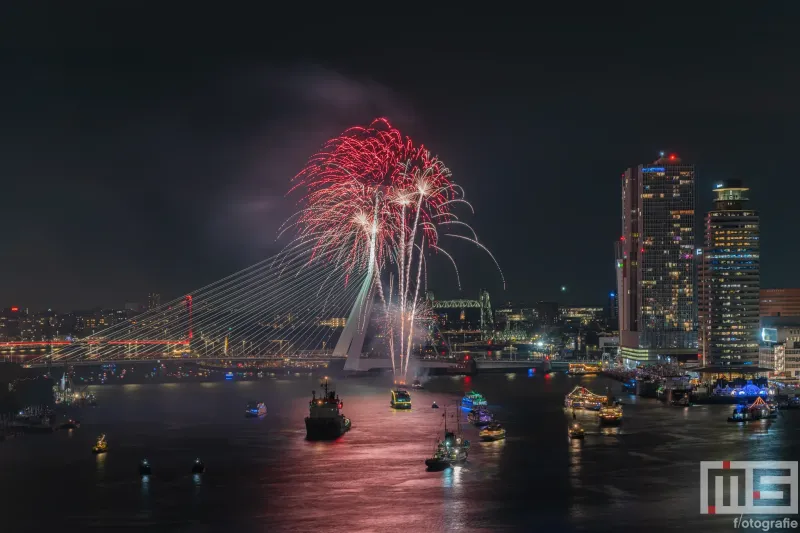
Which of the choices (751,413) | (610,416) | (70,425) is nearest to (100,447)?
(70,425)

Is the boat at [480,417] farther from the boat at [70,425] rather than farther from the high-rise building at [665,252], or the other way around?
the high-rise building at [665,252]

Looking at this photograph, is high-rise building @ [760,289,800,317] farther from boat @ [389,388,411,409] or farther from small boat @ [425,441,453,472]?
small boat @ [425,441,453,472]

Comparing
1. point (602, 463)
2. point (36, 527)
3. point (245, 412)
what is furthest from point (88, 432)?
point (602, 463)

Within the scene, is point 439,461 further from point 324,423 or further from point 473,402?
point 473,402

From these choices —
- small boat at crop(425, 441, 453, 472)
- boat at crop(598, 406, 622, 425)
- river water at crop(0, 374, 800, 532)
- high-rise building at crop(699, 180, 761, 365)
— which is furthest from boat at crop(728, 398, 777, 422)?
high-rise building at crop(699, 180, 761, 365)

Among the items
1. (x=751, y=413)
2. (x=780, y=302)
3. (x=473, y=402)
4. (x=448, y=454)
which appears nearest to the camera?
(x=448, y=454)

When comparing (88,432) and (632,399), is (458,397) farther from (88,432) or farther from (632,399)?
(88,432)
